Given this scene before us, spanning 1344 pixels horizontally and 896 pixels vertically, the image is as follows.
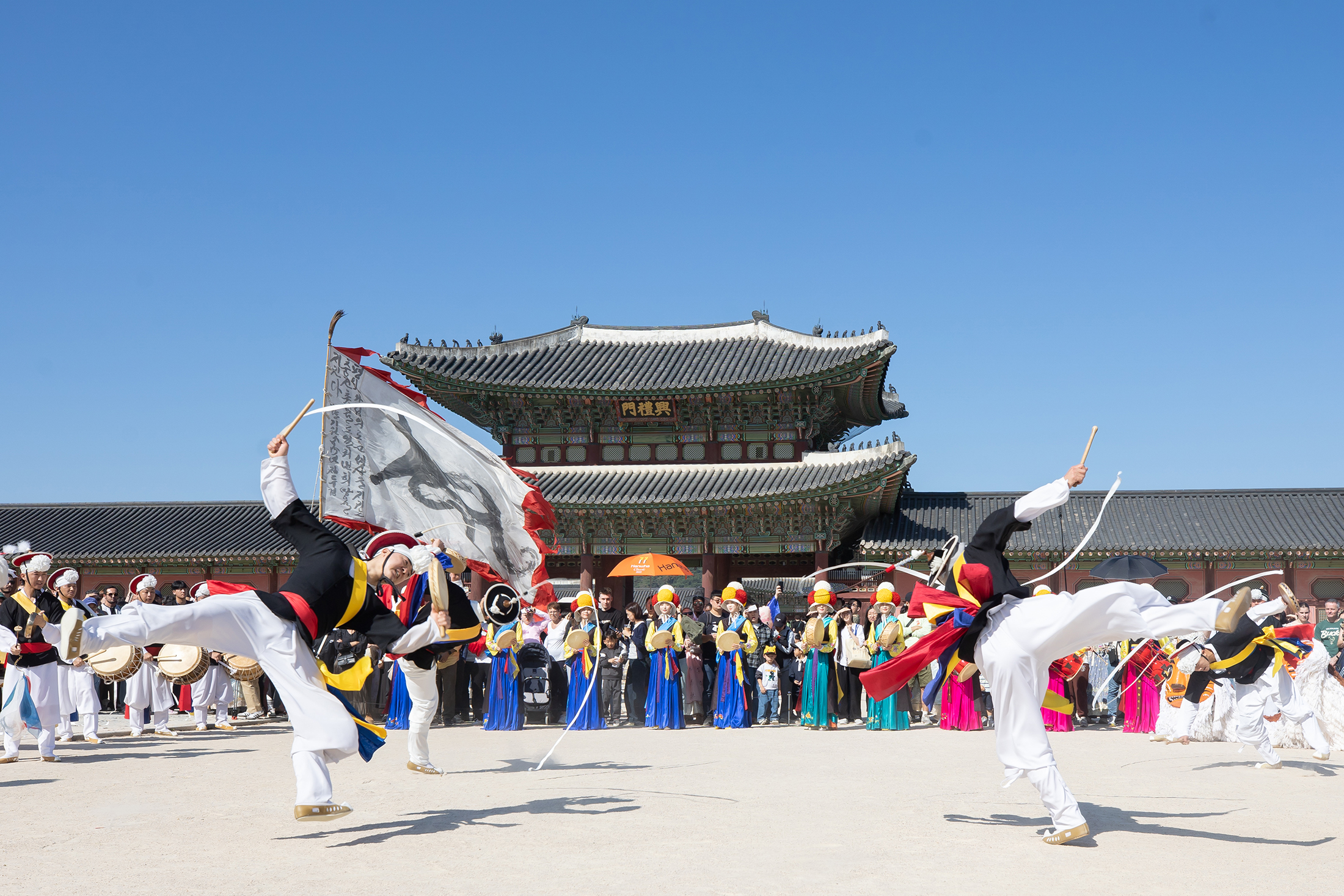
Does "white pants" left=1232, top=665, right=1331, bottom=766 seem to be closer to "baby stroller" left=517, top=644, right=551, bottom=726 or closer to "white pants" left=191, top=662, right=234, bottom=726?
"baby stroller" left=517, top=644, right=551, bottom=726

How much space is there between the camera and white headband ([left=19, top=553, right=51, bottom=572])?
9.48 meters

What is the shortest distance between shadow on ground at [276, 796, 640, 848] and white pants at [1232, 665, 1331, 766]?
18.2ft

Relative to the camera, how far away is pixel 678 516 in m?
20.7

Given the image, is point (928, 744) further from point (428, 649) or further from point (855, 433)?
point (855, 433)

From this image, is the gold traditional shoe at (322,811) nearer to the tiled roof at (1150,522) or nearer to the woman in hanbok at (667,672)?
the woman in hanbok at (667,672)

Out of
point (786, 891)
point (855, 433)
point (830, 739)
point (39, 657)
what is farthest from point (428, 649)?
point (855, 433)

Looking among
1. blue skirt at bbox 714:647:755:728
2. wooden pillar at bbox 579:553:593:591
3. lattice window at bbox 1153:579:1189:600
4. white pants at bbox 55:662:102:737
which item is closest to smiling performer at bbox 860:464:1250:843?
blue skirt at bbox 714:647:755:728

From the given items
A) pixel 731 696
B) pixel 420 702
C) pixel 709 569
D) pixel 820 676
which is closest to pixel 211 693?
pixel 420 702

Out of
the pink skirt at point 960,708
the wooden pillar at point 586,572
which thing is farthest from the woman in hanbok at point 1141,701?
the wooden pillar at point 586,572

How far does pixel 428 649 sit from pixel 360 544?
17.6 metres

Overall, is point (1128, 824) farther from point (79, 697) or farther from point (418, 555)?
point (79, 697)

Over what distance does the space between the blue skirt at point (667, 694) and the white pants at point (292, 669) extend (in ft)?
24.5

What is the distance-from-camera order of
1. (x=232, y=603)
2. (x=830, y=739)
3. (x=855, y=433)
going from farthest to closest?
(x=855, y=433), (x=830, y=739), (x=232, y=603)

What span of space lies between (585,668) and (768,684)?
2436 millimetres
